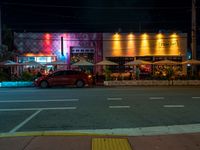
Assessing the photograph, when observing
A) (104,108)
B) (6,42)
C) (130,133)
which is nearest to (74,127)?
(130,133)

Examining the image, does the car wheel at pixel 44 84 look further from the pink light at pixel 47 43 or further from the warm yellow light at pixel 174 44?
the warm yellow light at pixel 174 44

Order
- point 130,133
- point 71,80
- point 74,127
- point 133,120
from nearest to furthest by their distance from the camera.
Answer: point 130,133, point 74,127, point 133,120, point 71,80

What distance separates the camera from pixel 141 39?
1678 inches

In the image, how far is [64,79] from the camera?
98.8 feet

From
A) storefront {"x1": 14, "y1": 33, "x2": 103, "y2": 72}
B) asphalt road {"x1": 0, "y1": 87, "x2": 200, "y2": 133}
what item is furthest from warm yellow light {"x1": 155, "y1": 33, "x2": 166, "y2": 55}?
asphalt road {"x1": 0, "y1": 87, "x2": 200, "y2": 133}

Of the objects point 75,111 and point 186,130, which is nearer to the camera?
point 186,130

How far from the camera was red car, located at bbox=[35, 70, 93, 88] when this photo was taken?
2991cm

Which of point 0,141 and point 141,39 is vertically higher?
point 141,39

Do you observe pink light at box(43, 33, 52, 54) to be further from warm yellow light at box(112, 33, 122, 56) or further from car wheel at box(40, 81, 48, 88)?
car wheel at box(40, 81, 48, 88)

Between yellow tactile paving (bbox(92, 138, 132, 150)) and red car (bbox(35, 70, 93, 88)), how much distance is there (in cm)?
2193

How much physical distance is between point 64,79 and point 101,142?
22192 millimetres

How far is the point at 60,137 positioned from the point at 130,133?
2.09 m

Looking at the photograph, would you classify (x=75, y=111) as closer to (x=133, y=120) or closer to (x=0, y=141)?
(x=133, y=120)

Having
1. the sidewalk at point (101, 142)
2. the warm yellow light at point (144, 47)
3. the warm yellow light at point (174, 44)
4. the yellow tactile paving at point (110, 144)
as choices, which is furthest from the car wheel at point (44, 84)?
the yellow tactile paving at point (110, 144)
